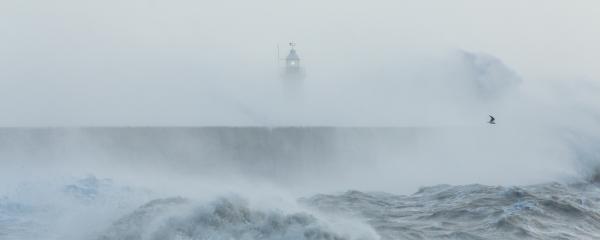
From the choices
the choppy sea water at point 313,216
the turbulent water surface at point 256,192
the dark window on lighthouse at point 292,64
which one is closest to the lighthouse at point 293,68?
the dark window on lighthouse at point 292,64

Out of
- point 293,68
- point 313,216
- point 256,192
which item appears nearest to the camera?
point 313,216

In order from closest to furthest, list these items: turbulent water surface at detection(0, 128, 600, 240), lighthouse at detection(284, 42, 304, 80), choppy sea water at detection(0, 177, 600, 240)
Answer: choppy sea water at detection(0, 177, 600, 240)
turbulent water surface at detection(0, 128, 600, 240)
lighthouse at detection(284, 42, 304, 80)

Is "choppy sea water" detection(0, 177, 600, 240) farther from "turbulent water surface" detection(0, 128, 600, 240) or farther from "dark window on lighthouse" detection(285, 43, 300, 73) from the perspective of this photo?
"dark window on lighthouse" detection(285, 43, 300, 73)

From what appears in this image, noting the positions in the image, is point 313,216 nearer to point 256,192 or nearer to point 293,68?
point 256,192

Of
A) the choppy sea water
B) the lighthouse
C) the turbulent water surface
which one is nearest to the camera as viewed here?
the choppy sea water

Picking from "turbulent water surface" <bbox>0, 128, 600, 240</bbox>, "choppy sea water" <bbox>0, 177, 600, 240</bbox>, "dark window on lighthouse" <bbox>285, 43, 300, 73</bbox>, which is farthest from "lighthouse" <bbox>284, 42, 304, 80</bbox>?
"choppy sea water" <bbox>0, 177, 600, 240</bbox>

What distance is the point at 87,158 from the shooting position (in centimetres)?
2653

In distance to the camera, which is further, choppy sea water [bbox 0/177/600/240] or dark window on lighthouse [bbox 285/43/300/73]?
dark window on lighthouse [bbox 285/43/300/73]

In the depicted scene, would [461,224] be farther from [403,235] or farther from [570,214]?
[570,214]

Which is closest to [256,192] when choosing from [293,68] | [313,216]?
[313,216]

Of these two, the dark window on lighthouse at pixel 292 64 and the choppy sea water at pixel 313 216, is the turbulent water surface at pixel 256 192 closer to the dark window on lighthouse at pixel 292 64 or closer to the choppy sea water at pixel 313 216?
the choppy sea water at pixel 313 216

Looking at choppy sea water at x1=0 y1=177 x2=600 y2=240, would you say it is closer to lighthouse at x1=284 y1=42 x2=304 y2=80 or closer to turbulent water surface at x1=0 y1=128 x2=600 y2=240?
turbulent water surface at x1=0 y1=128 x2=600 y2=240

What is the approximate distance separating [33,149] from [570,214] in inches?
868

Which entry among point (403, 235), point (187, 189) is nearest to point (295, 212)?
point (403, 235)
